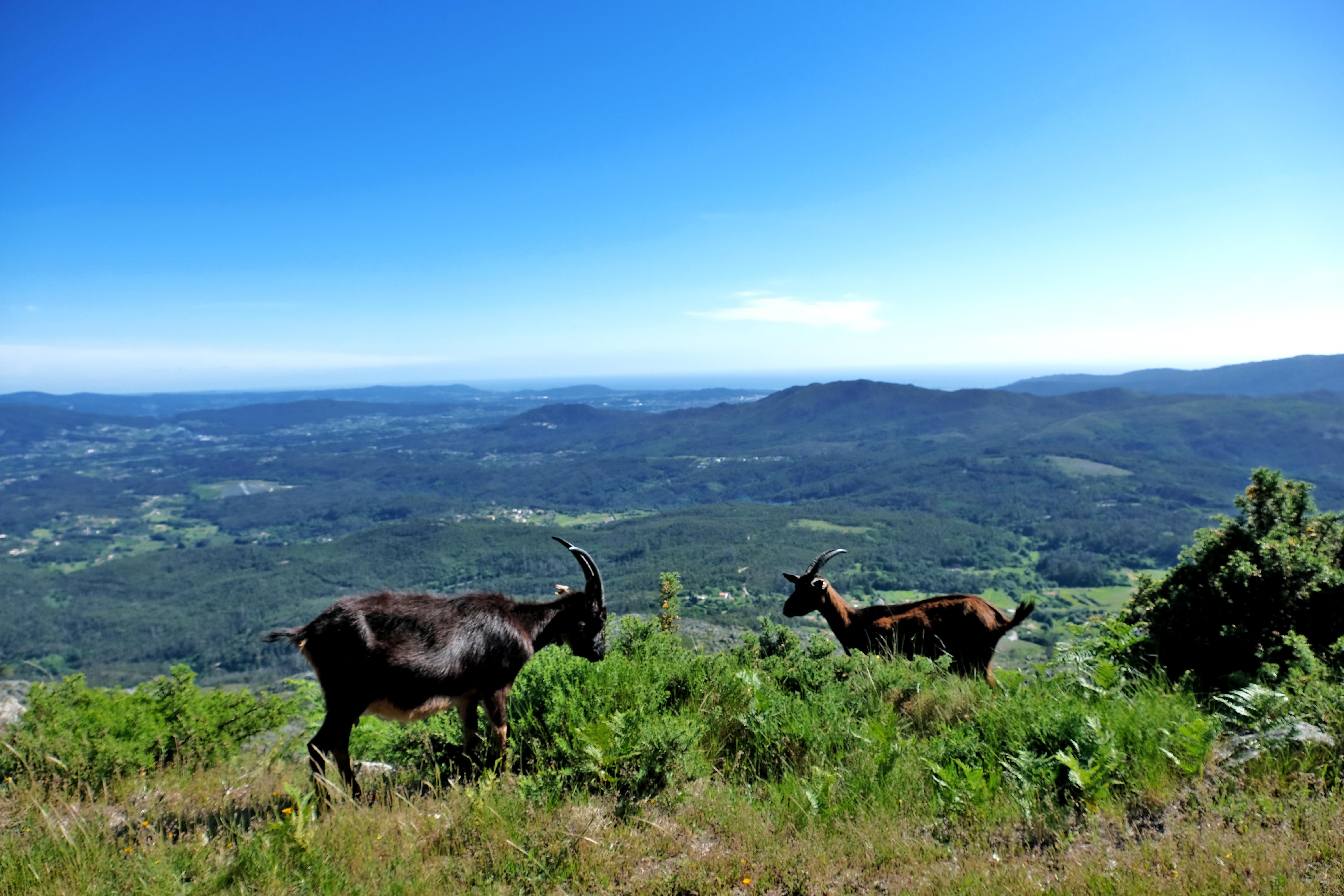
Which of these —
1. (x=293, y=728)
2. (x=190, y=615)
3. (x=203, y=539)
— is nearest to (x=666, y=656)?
(x=293, y=728)

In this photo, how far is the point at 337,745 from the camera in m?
5.15

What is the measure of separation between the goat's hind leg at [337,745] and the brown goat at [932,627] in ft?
20.9

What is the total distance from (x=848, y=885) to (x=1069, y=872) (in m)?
1.21

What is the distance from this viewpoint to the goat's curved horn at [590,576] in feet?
21.7

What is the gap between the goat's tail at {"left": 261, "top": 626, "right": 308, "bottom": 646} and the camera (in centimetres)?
512

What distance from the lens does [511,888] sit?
11.7 ft

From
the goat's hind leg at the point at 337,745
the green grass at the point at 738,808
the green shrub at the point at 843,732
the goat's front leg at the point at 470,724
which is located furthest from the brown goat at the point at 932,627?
the goat's hind leg at the point at 337,745

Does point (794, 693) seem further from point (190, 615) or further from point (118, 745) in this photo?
point (190, 615)

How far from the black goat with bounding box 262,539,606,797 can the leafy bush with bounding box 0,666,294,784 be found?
6.53 ft

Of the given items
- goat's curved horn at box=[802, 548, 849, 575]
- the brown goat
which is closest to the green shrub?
the brown goat

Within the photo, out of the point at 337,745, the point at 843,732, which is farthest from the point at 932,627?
the point at 337,745

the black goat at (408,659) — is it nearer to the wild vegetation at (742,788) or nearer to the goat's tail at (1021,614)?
the wild vegetation at (742,788)

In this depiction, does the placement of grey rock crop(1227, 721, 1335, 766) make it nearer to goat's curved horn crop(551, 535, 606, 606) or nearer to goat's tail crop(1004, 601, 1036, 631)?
goat's tail crop(1004, 601, 1036, 631)

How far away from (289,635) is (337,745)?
102 cm
